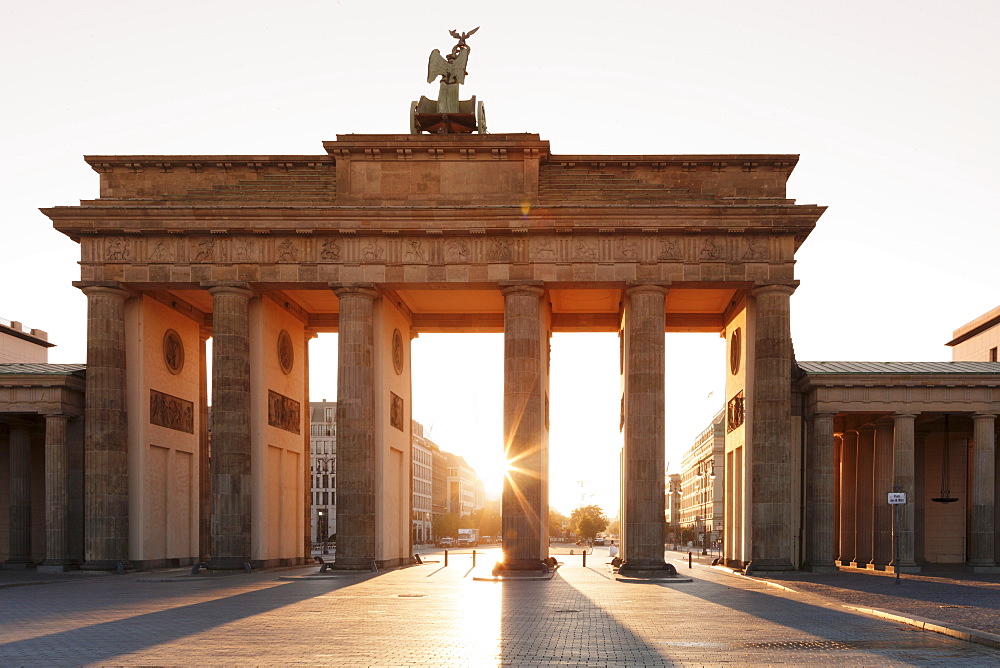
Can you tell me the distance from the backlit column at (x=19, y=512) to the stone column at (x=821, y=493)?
3538 centimetres

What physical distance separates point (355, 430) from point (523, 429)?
7.32 metres

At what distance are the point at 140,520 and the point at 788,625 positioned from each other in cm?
3309

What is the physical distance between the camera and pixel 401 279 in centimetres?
4628

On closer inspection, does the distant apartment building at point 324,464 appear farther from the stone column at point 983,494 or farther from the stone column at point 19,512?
the stone column at point 983,494

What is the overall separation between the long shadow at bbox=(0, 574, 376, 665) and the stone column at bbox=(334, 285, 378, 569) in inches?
296

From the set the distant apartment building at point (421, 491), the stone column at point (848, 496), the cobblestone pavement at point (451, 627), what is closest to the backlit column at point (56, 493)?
the cobblestone pavement at point (451, 627)

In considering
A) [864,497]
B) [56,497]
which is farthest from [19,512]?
[864,497]

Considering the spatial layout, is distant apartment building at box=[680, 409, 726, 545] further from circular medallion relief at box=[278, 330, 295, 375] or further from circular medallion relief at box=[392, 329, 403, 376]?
circular medallion relief at box=[278, 330, 295, 375]

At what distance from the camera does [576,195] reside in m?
46.8

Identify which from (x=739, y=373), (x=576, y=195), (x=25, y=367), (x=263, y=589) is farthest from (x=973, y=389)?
(x=25, y=367)

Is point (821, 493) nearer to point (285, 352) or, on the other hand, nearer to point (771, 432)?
point (771, 432)

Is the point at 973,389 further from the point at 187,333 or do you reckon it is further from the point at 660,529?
the point at 187,333

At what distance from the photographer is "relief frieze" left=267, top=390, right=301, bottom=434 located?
164 ft

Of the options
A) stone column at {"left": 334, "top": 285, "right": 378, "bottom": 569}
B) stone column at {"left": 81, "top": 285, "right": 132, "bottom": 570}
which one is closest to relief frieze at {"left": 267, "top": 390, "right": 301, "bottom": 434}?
stone column at {"left": 334, "top": 285, "right": 378, "bottom": 569}
